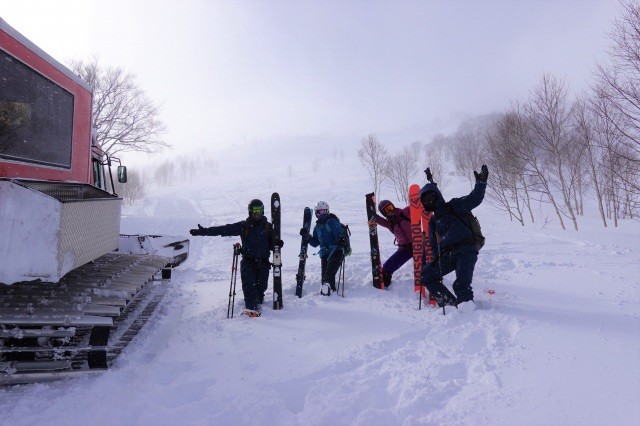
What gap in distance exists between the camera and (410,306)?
16.4ft

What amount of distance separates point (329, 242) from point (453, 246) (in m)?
2.48

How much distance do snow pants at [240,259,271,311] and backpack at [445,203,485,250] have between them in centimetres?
303

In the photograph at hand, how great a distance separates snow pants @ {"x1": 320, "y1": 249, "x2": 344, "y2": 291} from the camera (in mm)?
6188

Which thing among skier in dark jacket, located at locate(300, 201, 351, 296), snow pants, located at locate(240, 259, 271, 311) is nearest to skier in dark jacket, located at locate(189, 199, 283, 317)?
snow pants, located at locate(240, 259, 271, 311)

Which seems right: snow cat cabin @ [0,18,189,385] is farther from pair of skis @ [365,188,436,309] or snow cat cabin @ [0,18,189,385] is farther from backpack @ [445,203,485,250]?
backpack @ [445,203,485,250]

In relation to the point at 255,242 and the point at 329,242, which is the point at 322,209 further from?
the point at 255,242

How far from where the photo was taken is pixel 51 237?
2.83m

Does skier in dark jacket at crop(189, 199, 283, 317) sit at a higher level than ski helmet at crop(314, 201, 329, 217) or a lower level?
lower

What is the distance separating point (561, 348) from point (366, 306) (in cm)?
245

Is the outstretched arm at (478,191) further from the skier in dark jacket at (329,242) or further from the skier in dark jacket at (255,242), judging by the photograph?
the skier in dark jacket at (255,242)

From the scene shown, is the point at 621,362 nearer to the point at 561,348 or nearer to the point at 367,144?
the point at 561,348

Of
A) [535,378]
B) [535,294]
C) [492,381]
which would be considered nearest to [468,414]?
[492,381]

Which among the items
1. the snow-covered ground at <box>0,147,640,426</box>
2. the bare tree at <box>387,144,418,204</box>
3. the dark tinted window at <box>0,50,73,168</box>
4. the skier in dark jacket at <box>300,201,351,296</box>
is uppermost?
the bare tree at <box>387,144,418,204</box>

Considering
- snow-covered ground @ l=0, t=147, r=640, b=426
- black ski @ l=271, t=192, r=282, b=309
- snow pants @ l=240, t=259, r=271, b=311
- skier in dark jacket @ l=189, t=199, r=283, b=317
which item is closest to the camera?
snow-covered ground @ l=0, t=147, r=640, b=426
